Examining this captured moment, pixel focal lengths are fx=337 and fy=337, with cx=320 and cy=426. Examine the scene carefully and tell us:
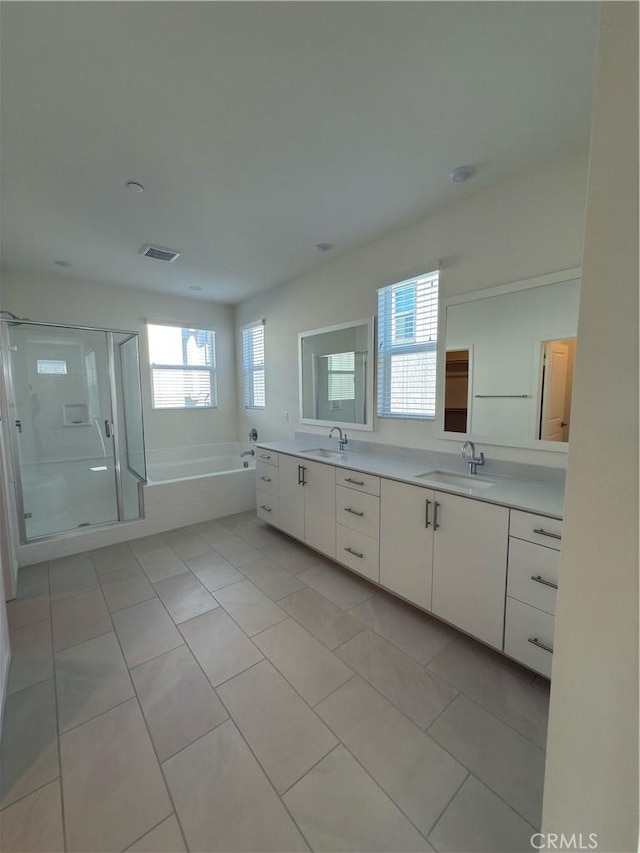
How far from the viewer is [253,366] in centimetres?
464

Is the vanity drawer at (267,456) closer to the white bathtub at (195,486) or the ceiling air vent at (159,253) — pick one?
the white bathtub at (195,486)

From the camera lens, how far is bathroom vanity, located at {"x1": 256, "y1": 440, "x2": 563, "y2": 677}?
1.57 m

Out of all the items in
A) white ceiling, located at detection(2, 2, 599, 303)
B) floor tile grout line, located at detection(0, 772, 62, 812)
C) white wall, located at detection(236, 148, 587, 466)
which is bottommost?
floor tile grout line, located at detection(0, 772, 62, 812)

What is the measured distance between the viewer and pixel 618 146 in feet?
1.85

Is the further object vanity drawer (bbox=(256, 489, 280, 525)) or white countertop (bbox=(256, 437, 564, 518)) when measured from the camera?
vanity drawer (bbox=(256, 489, 280, 525))

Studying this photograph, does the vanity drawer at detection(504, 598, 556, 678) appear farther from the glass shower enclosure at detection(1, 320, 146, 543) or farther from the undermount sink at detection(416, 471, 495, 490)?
the glass shower enclosure at detection(1, 320, 146, 543)

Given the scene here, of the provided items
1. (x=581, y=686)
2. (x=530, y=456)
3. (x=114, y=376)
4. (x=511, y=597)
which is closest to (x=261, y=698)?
(x=511, y=597)

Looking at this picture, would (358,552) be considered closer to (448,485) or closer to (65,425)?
(448,485)

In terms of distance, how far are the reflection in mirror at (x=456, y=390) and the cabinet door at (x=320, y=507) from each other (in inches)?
37.0

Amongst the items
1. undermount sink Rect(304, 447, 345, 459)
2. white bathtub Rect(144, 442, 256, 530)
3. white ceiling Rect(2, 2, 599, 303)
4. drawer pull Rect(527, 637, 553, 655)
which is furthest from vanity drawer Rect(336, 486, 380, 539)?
white ceiling Rect(2, 2, 599, 303)

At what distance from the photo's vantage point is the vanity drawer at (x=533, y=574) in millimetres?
1510

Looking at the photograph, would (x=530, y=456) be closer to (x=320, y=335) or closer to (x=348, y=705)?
(x=348, y=705)

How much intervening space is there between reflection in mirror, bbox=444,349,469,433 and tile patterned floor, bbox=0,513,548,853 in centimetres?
130

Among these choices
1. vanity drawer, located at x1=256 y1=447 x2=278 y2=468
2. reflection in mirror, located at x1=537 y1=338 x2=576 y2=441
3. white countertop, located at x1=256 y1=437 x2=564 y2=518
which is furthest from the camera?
vanity drawer, located at x1=256 y1=447 x2=278 y2=468
